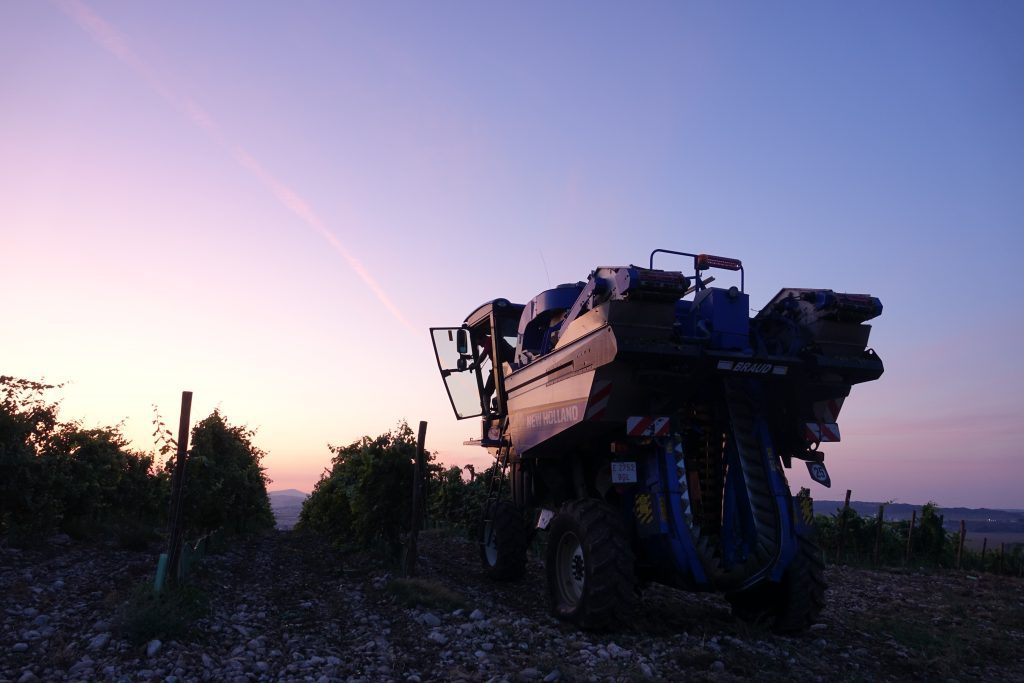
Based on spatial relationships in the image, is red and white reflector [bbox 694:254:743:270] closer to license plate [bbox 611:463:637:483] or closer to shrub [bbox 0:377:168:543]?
license plate [bbox 611:463:637:483]

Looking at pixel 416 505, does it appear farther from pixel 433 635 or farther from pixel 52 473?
pixel 52 473

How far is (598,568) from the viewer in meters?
7.87

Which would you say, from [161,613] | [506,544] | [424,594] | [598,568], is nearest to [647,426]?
[598,568]

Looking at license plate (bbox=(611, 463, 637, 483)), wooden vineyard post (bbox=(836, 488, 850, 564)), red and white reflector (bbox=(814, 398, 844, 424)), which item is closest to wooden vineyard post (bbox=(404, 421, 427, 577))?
license plate (bbox=(611, 463, 637, 483))

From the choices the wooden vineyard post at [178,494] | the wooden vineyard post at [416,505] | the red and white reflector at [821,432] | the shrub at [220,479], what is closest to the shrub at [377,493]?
the wooden vineyard post at [416,505]

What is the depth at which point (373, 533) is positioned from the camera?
46.6 feet

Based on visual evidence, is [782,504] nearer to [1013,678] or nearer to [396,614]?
[1013,678]

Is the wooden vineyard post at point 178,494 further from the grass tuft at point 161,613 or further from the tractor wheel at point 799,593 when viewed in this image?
the tractor wheel at point 799,593

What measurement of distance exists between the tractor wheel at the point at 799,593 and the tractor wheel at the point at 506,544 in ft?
15.4

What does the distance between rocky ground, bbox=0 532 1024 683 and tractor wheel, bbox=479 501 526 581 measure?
0.25 meters

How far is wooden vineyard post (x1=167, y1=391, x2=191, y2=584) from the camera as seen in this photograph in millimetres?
9281

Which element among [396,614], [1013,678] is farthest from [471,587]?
[1013,678]

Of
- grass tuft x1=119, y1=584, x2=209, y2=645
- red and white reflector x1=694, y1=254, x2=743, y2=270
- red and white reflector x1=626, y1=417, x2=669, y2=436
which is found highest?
red and white reflector x1=694, y1=254, x2=743, y2=270

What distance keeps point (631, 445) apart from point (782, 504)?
177 centimetres
